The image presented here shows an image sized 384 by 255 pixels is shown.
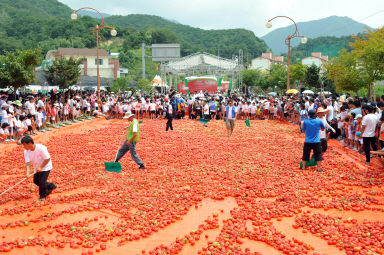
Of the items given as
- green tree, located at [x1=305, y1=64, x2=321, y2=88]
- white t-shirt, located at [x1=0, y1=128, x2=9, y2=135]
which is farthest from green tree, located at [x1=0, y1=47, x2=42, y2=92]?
green tree, located at [x1=305, y1=64, x2=321, y2=88]

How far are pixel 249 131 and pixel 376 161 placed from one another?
25.8ft

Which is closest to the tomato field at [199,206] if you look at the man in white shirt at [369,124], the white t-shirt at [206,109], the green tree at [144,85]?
the man in white shirt at [369,124]

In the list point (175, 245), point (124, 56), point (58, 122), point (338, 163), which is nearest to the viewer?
point (175, 245)

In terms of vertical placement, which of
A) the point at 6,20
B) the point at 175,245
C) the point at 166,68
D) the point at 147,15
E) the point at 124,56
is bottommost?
the point at 175,245

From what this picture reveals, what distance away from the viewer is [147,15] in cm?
19212

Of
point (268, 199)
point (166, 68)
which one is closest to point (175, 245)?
point (268, 199)

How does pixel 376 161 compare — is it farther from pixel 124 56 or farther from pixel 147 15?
pixel 147 15

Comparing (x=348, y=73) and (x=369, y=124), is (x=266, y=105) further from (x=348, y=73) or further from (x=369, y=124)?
(x=369, y=124)

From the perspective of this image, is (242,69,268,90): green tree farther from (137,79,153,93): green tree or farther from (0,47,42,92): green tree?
(0,47,42,92): green tree

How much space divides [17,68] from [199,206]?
52.6 feet

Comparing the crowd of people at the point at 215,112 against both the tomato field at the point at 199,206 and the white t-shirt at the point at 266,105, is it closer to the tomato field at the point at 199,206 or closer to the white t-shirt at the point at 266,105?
the white t-shirt at the point at 266,105

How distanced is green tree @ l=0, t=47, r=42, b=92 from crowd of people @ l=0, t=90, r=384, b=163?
974 mm

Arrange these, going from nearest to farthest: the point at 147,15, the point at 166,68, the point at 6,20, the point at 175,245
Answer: the point at 175,245 < the point at 166,68 < the point at 6,20 < the point at 147,15

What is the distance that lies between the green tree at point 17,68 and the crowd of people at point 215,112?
3.20 ft
